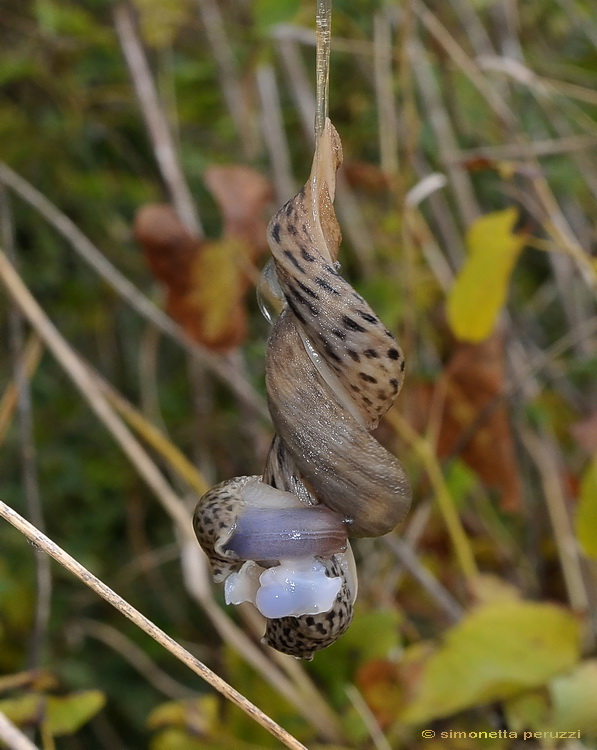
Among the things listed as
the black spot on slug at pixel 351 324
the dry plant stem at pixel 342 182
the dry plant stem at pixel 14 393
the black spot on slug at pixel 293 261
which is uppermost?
the dry plant stem at pixel 342 182

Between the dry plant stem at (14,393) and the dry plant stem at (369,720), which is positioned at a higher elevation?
the dry plant stem at (14,393)

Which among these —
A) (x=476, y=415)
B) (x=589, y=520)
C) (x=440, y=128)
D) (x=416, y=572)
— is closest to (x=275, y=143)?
(x=440, y=128)

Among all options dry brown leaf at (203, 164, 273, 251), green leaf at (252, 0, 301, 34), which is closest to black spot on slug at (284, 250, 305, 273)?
dry brown leaf at (203, 164, 273, 251)

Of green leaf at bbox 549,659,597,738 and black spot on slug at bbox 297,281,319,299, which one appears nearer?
black spot on slug at bbox 297,281,319,299

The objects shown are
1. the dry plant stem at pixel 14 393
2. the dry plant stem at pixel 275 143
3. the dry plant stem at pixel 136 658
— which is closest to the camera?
the dry plant stem at pixel 14 393

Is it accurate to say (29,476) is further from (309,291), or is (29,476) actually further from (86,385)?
(309,291)

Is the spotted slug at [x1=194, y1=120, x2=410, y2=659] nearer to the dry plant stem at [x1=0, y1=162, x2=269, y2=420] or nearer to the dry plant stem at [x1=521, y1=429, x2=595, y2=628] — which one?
the dry plant stem at [x1=0, y1=162, x2=269, y2=420]

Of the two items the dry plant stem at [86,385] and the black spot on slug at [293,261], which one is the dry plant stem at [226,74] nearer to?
the dry plant stem at [86,385]

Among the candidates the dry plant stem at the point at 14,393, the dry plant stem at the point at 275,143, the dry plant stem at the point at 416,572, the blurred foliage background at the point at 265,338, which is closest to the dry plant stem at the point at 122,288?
the blurred foliage background at the point at 265,338
